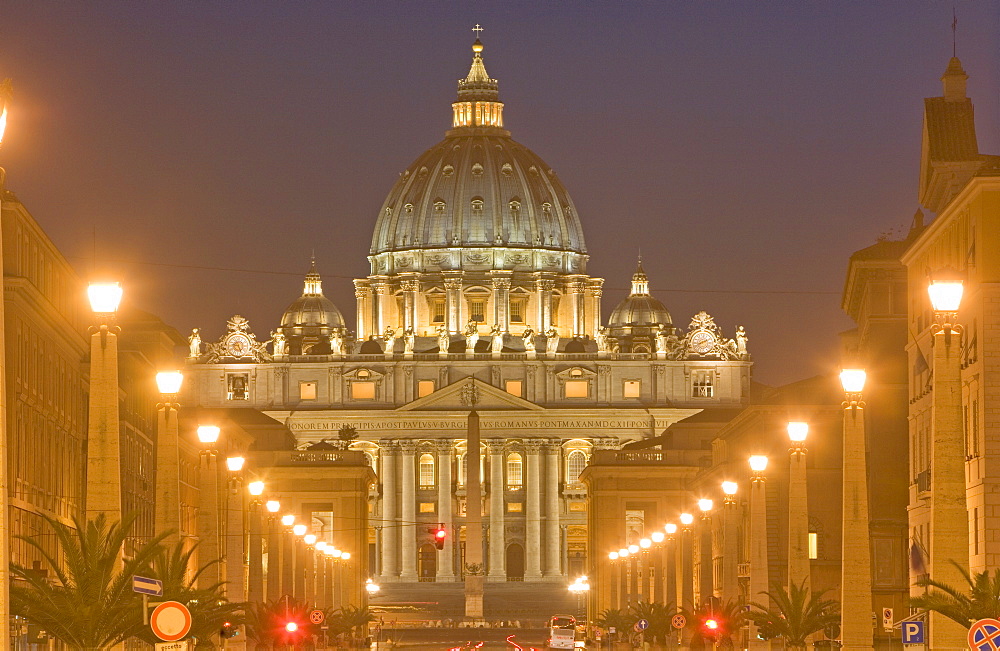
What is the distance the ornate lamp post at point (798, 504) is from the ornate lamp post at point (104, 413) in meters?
15.3

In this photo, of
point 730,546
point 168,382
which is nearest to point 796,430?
point 168,382

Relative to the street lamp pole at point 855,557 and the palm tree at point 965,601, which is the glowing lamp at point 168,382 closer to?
the street lamp pole at point 855,557

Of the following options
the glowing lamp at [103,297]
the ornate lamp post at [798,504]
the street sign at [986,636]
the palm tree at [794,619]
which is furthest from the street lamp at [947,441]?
the palm tree at [794,619]

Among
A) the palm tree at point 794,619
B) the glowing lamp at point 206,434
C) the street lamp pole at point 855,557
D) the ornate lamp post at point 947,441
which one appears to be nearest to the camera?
the ornate lamp post at point 947,441

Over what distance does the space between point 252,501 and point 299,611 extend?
5.86 metres

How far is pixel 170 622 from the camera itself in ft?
100

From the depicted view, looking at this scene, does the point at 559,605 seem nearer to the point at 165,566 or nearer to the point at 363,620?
the point at 363,620

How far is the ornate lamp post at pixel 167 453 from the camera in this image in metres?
37.6

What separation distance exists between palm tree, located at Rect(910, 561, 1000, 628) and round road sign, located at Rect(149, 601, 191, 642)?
9.90m

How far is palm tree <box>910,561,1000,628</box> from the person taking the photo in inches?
1314

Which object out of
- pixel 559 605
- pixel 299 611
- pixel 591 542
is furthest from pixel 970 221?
pixel 559 605

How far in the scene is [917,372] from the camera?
191ft

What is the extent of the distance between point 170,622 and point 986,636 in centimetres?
990

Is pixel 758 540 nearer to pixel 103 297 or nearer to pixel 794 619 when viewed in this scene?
pixel 794 619
